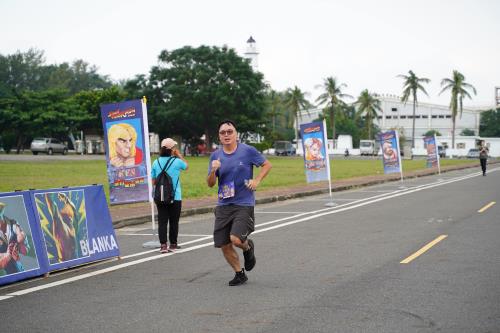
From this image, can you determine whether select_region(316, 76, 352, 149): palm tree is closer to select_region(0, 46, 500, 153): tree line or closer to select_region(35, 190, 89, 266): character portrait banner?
select_region(0, 46, 500, 153): tree line

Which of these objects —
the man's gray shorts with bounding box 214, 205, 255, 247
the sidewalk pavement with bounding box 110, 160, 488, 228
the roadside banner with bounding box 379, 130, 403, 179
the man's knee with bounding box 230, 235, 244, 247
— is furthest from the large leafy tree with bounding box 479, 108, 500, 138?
the man's knee with bounding box 230, 235, 244, 247

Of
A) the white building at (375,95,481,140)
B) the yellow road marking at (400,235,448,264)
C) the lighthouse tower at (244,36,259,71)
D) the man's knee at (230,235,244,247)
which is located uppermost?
the lighthouse tower at (244,36,259,71)

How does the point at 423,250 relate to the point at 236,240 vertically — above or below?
below

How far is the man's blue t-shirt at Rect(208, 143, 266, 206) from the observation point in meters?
7.88

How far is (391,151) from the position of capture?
33.7m

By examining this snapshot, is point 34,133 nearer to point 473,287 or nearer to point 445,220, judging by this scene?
point 445,220

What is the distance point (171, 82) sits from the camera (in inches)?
2872

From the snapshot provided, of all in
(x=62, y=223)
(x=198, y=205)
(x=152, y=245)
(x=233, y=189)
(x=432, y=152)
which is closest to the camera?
(x=233, y=189)

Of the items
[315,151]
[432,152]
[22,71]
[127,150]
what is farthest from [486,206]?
[22,71]

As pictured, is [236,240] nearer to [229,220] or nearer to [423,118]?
[229,220]

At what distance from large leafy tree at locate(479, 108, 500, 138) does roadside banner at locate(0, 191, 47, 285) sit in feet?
430

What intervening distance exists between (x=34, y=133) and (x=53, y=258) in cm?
6662

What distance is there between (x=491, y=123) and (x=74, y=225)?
133 meters

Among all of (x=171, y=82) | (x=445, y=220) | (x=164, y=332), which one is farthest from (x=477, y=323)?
(x=171, y=82)
